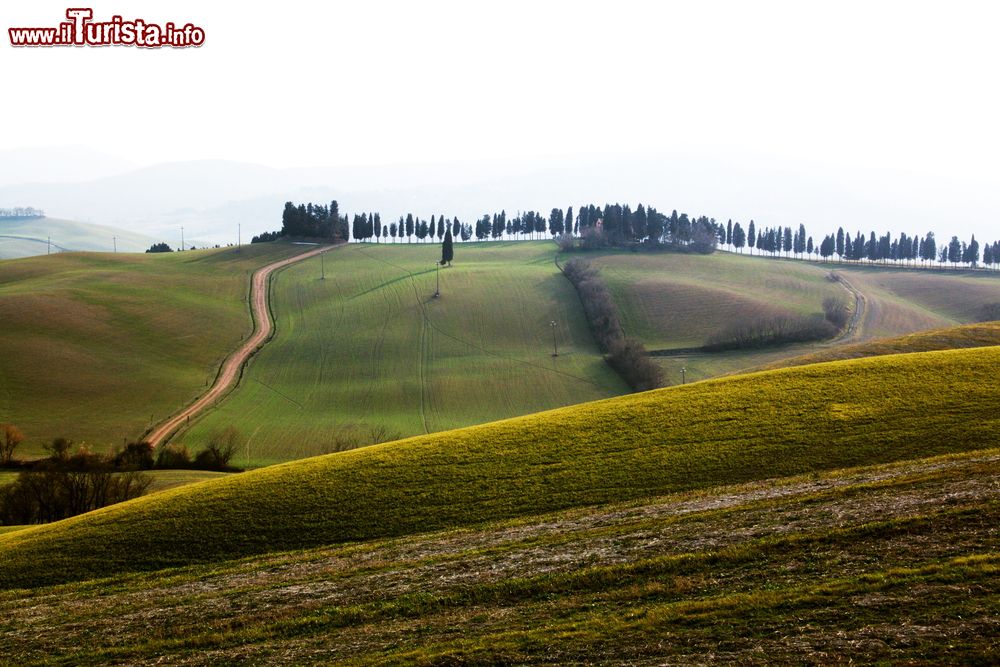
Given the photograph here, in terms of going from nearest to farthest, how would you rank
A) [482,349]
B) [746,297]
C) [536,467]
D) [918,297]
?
[536,467], [482,349], [746,297], [918,297]

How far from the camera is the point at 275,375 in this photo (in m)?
93.5

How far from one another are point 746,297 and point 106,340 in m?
90.1

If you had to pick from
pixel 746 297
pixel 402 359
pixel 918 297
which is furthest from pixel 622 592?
pixel 918 297

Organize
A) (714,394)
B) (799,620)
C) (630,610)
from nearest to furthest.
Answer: (799,620) < (630,610) < (714,394)

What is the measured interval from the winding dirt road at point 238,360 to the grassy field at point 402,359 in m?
1.56

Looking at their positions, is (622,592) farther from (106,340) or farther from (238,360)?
(106,340)

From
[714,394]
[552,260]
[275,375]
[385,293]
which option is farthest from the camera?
[552,260]

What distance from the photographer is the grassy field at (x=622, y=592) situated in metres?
18.6

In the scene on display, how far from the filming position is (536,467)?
119ft

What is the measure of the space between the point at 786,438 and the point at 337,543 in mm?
18824

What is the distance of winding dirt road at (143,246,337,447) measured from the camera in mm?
75000

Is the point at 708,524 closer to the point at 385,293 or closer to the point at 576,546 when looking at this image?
the point at 576,546

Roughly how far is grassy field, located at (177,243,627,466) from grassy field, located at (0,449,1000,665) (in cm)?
4119

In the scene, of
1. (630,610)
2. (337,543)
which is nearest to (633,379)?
(337,543)
